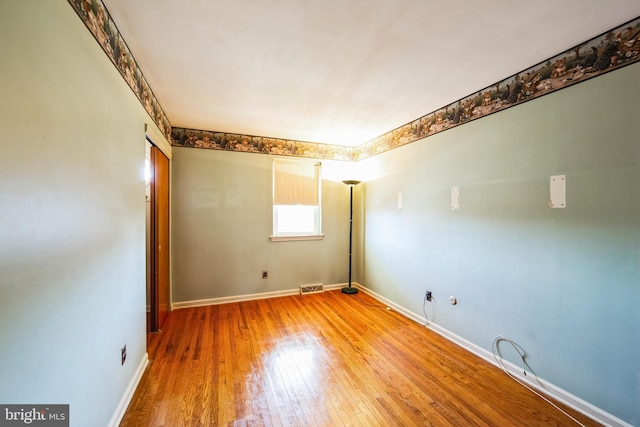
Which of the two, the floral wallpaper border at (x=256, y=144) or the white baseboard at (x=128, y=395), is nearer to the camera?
the white baseboard at (x=128, y=395)

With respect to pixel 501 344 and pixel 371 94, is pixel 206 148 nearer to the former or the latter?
pixel 371 94

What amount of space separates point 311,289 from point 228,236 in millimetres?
1643

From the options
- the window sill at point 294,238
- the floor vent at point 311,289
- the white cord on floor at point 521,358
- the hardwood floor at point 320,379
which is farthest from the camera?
the floor vent at point 311,289

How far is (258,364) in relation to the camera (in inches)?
89.1

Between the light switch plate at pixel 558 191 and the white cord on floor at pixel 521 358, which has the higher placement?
the light switch plate at pixel 558 191

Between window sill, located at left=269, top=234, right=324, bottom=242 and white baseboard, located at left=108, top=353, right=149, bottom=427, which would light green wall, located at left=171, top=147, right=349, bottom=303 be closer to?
window sill, located at left=269, top=234, right=324, bottom=242

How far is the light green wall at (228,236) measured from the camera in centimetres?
356

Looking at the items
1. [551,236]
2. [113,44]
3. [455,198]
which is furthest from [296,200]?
[551,236]

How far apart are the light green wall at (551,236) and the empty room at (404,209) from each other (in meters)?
0.01

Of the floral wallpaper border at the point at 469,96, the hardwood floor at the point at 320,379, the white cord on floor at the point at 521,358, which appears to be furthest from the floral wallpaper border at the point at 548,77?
the hardwood floor at the point at 320,379

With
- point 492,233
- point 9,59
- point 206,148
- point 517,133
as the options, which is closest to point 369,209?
point 492,233

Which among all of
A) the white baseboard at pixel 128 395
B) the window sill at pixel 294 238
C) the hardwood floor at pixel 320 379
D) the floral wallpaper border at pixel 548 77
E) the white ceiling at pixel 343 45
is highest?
the white ceiling at pixel 343 45

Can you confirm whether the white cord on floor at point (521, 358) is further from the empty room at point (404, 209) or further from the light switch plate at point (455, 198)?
the light switch plate at point (455, 198)

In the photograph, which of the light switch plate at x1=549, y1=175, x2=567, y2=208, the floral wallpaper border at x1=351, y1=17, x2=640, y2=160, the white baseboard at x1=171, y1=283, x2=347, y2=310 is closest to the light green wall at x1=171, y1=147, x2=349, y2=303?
the white baseboard at x1=171, y1=283, x2=347, y2=310
